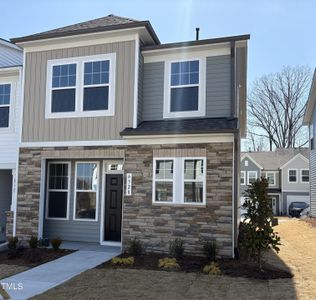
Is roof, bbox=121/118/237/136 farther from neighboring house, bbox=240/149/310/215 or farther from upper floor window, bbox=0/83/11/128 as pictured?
neighboring house, bbox=240/149/310/215

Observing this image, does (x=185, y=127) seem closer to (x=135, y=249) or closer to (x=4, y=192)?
(x=135, y=249)

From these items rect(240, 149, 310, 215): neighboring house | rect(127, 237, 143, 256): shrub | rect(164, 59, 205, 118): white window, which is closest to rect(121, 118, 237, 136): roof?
rect(164, 59, 205, 118): white window

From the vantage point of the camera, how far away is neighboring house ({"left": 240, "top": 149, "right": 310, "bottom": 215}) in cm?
4122

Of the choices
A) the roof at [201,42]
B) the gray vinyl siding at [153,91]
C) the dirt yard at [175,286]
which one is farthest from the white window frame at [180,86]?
the dirt yard at [175,286]

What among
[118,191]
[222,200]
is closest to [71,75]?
[118,191]

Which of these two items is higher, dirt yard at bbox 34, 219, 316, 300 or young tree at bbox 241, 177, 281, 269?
young tree at bbox 241, 177, 281, 269

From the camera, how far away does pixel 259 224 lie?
8.84m

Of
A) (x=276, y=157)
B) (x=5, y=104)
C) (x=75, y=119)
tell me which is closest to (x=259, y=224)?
(x=75, y=119)

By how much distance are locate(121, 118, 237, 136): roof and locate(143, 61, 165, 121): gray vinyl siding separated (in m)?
0.38

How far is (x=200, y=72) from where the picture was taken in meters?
11.3

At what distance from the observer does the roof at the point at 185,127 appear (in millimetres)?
10070

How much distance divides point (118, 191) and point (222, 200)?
346 cm

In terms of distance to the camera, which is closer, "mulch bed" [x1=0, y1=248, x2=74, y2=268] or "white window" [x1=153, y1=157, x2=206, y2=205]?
"mulch bed" [x1=0, y1=248, x2=74, y2=268]

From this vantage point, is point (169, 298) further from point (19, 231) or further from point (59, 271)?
point (19, 231)
